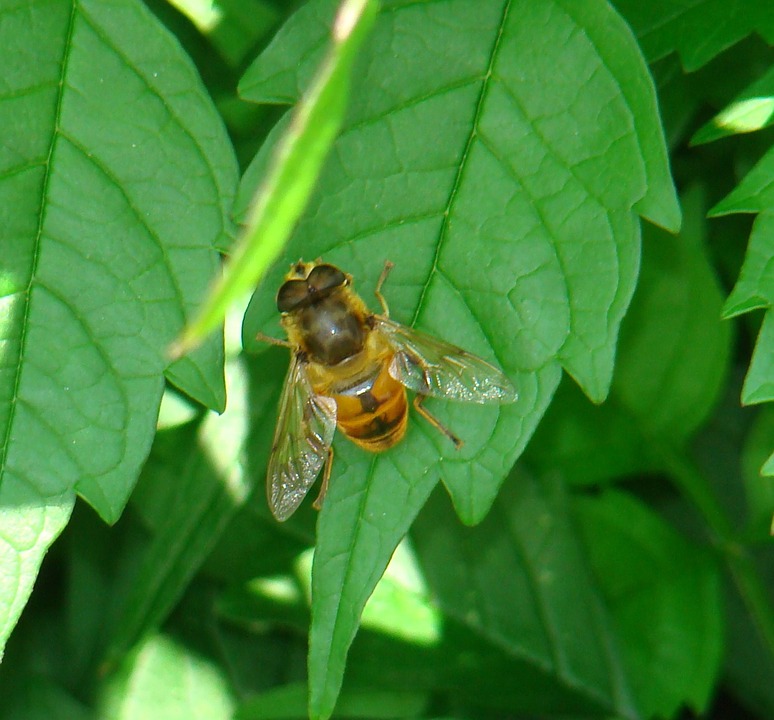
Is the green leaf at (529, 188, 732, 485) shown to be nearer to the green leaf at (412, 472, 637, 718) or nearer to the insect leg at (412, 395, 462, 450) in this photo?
the green leaf at (412, 472, 637, 718)

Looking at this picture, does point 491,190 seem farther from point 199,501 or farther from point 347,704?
point 347,704

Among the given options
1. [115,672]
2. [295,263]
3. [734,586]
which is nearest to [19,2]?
[295,263]

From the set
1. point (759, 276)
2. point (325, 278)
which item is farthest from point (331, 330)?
point (759, 276)

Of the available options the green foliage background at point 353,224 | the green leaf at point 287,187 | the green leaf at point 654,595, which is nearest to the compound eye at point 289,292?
the green foliage background at point 353,224

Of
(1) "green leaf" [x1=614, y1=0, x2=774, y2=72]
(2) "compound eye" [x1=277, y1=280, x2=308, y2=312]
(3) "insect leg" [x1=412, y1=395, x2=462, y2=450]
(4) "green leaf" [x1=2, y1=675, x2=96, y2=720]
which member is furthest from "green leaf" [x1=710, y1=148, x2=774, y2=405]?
(4) "green leaf" [x1=2, y1=675, x2=96, y2=720]

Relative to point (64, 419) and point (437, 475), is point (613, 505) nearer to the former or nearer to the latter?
point (437, 475)

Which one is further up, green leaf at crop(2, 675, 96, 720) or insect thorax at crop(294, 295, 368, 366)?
insect thorax at crop(294, 295, 368, 366)
